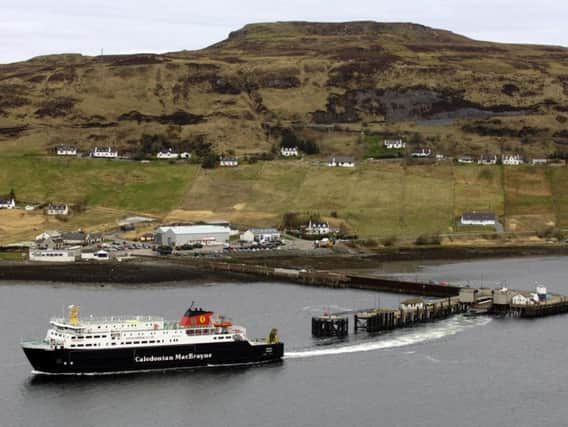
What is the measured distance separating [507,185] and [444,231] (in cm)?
2621

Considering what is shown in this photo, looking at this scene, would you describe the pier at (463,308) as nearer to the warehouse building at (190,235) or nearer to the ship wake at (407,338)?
the ship wake at (407,338)

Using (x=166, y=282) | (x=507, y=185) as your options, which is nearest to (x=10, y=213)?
(x=166, y=282)

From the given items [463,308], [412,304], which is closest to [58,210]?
[412,304]

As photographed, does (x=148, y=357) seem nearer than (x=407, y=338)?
Yes

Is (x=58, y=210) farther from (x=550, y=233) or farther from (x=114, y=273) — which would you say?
(x=550, y=233)

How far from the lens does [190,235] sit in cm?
16100

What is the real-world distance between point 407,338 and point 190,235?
6545 centimetres

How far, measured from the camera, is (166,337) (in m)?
87.4

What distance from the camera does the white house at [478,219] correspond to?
569ft

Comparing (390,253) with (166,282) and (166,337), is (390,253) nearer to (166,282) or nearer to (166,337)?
(166,282)

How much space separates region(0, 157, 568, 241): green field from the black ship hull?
3095 inches

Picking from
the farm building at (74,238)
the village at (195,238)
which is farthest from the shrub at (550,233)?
the farm building at (74,238)

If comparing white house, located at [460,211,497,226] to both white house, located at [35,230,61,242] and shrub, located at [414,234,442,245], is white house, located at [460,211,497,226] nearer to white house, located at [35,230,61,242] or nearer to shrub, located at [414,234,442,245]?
shrub, located at [414,234,442,245]

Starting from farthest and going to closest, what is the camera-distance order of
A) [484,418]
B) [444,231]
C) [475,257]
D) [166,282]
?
[444,231], [475,257], [166,282], [484,418]
